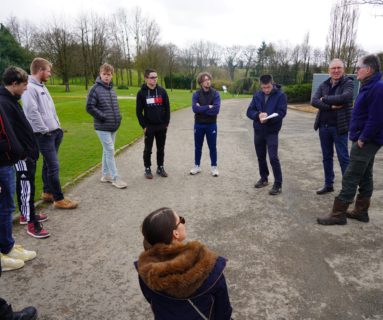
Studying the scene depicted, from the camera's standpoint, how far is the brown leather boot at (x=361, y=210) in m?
4.51

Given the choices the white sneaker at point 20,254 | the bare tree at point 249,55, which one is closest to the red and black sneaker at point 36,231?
the white sneaker at point 20,254

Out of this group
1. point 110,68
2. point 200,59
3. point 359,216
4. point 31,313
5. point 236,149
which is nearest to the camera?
point 31,313

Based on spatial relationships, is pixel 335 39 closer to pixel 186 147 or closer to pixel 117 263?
pixel 186 147

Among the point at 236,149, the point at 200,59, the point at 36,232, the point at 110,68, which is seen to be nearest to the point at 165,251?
the point at 36,232

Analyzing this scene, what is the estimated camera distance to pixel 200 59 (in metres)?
71.5

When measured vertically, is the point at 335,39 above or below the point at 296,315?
above

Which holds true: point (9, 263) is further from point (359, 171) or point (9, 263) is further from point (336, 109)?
point (336, 109)

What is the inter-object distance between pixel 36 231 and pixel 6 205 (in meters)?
0.91

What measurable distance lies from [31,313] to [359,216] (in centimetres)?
417

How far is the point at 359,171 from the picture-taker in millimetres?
4273

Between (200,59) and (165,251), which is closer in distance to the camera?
(165,251)

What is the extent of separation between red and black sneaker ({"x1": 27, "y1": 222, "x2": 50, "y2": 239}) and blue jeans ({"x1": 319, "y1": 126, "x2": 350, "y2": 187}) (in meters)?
4.51

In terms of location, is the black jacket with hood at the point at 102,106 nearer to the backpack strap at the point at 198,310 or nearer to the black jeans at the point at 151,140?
the black jeans at the point at 151,140

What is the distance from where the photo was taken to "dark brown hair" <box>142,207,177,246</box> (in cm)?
173
